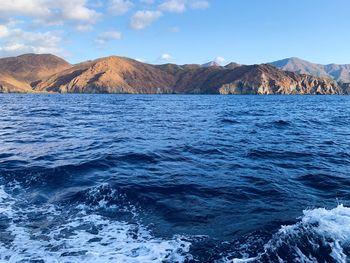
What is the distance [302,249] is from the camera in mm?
9031

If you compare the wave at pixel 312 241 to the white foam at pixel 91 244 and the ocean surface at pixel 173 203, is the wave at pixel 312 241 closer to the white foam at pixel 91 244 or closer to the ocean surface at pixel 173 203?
the ocean surface at pixel 173 203

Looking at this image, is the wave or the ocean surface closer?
the wave

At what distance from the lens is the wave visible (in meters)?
8.69

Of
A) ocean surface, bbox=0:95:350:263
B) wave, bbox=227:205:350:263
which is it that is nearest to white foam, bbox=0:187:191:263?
ocean surface, bbox=0:95:350:263

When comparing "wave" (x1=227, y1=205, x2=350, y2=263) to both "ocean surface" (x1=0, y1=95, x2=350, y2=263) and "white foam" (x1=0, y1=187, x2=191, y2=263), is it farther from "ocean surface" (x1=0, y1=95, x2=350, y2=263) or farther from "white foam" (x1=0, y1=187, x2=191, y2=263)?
"white foam" (x1=0, y1=187, x2=191, y2=263)

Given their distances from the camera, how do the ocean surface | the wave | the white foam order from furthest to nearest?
the ocean surface, the white foam, the wave

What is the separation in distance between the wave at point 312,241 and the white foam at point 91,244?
6.08 feet

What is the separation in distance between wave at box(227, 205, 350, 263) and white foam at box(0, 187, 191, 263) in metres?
1.85

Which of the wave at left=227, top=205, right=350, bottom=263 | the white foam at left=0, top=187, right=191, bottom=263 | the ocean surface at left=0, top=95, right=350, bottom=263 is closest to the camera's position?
the wave at left=227, top=205, right=350, bottom=263

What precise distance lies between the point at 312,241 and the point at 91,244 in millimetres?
6380

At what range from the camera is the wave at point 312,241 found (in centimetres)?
869

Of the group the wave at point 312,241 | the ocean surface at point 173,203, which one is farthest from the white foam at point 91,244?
the wave at point 312,241

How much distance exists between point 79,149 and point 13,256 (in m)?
14.7

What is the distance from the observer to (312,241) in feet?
30.6
